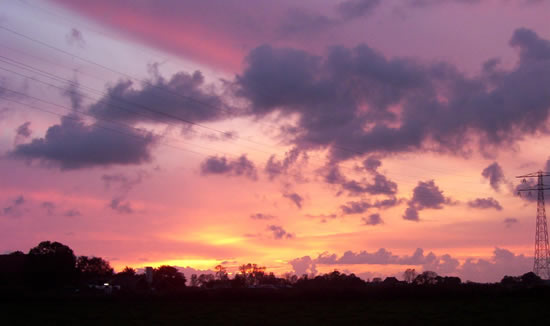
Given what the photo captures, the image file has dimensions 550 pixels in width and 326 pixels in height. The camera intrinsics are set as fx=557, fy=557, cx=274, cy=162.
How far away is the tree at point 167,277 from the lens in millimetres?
146000

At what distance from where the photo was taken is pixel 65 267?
14025 centimetres

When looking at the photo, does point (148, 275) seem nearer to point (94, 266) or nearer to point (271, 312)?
point (94, 266)

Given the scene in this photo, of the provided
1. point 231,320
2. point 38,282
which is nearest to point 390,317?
point 231,320

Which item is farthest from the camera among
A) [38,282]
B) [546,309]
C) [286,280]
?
[286,280]

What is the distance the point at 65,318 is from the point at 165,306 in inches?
650

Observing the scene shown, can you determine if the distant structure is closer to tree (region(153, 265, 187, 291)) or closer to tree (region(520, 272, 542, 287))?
tree (region(153, 265, 187, 291))

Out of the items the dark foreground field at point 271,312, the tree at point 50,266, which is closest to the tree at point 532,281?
the dark foreground field at point 271,312

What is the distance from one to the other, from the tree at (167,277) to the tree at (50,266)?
70.6ft

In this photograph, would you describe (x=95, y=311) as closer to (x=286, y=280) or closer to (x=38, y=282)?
(x=38, y=282)

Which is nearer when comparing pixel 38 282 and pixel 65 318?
pixel 65 318

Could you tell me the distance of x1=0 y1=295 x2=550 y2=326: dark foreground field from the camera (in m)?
50.2

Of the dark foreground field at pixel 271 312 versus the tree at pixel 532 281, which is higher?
the tree at pixel 532 281

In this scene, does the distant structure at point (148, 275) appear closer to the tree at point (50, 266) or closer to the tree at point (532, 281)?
the tree at point (50, 266)

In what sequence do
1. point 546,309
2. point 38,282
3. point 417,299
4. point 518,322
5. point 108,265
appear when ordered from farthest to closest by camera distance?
point 108,265 < point 38,282 < point 417,299 < point 546,309 < point 518,322
